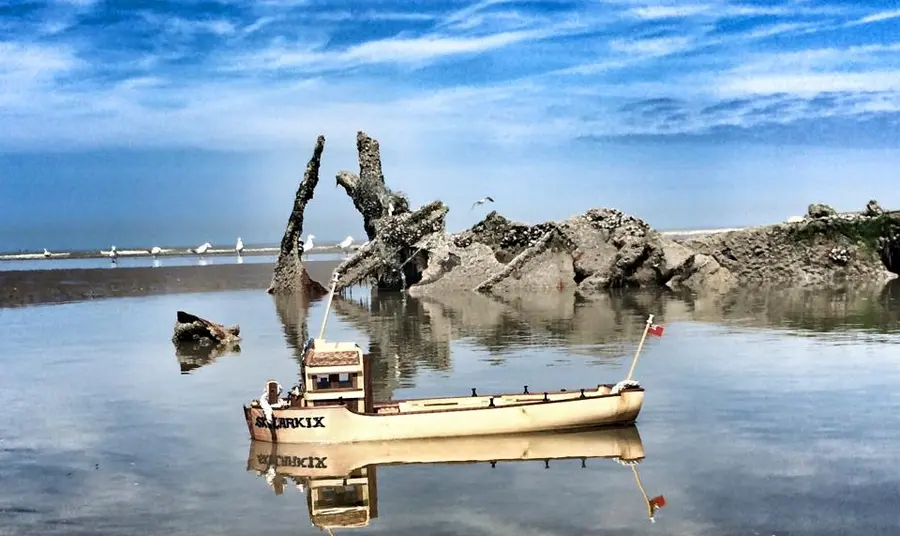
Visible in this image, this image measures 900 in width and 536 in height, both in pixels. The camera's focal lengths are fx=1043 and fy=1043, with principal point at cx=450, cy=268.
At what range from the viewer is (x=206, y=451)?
61.7 feet

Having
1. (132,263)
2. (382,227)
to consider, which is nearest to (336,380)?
(382,227)

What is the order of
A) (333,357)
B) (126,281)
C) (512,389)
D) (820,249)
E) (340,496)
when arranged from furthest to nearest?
(126,281), (820,249), (512,389), (333,357), (340,496)

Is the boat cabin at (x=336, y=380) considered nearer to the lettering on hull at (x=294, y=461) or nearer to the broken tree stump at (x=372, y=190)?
the lettering on hull at (x=294, y=461)

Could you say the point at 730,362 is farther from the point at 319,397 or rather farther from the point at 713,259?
the point at 713,259

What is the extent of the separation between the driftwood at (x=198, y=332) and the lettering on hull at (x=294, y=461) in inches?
601

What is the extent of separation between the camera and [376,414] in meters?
18.5

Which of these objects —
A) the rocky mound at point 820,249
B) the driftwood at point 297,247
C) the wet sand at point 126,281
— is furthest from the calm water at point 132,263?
the rocky mound at point 820,249

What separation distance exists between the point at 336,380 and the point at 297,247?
3746 cm

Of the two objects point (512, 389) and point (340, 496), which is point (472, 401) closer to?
point (512, 389)

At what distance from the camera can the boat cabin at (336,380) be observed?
18672 mm

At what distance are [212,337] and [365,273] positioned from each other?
70.1 feet

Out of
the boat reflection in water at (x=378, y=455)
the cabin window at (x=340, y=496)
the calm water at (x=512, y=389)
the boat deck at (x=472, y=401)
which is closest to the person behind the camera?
the calm water at (x=512, y=389)

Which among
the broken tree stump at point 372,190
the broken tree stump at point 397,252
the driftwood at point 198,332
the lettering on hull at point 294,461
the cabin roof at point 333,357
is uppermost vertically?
the broken tree stump at point 372,190

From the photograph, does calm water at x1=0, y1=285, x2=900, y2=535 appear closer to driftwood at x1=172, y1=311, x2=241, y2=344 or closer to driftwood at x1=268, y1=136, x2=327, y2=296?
driftwood at x1=172, y1=311, x2=241, y2=344
